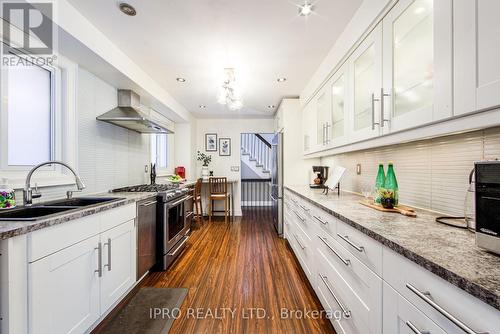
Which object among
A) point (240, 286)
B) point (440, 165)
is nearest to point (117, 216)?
point (240, 286)

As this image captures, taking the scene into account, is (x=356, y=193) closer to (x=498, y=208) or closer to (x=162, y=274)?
(x=498, y=208)

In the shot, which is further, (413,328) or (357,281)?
(357,281)

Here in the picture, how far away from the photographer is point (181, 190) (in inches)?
120

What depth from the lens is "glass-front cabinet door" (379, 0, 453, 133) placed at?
927 millimetres

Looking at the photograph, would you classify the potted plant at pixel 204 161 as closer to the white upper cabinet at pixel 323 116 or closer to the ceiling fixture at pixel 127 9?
the white upper cabinet at pixel 323 116

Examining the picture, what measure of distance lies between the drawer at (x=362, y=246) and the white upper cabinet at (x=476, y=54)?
0.65m

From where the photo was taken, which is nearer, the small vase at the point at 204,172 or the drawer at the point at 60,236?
the drawer at the point at 60,236

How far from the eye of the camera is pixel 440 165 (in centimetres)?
135

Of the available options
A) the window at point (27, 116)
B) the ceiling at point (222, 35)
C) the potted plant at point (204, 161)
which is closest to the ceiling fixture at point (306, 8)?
the ceiling at point (222, 35)

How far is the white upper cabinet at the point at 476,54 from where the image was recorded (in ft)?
2.43

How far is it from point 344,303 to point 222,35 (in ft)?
7.62

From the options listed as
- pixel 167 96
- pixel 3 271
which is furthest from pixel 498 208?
pixel 167 96

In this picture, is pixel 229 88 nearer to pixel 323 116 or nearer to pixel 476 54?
pixel 323 116

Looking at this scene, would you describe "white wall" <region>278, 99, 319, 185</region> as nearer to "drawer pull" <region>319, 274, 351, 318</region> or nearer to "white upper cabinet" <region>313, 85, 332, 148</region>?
"white upper cabinet" <region>313, 85, 332, 148</region>
